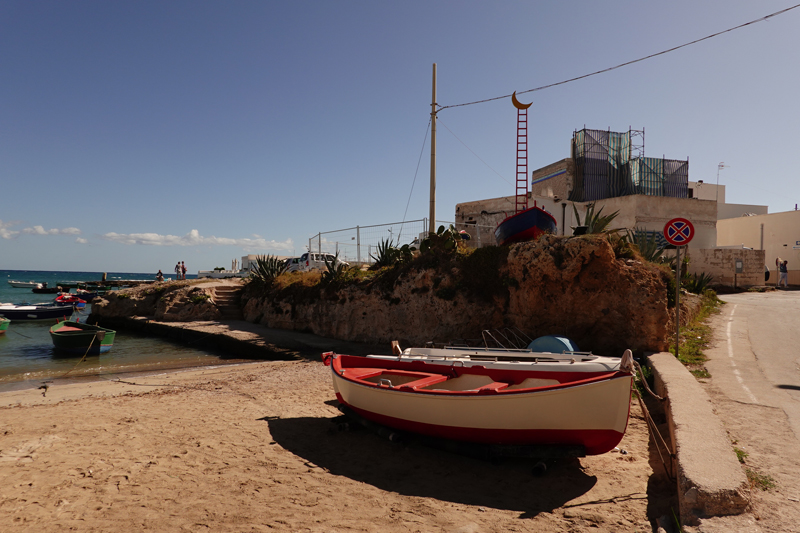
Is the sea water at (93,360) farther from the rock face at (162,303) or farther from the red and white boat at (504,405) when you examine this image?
the red and white boat at (504,405)

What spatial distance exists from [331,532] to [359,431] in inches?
104

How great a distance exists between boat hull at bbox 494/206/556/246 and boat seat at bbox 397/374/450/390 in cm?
677

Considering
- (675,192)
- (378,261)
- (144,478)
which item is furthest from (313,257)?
(675,192)

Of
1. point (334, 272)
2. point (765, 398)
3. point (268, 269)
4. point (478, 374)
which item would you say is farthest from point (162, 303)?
point (765, 398)

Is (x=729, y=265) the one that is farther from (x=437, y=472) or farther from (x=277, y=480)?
(x=277, y=480)

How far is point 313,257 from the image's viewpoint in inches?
806

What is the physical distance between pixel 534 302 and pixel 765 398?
535 centimetres

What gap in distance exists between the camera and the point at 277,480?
460 cm

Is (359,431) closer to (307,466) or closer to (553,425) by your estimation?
(307,466)

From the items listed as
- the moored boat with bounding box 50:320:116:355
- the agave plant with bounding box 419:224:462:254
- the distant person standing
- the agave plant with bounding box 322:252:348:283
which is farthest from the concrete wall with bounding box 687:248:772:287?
the moored boat with bounding box 50:320:116:355

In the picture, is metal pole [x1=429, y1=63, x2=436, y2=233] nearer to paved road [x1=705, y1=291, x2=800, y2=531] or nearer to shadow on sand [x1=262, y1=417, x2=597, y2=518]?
paved road [x1=705, y1=291, x2=800, y2=531]

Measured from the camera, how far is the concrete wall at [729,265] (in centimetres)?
2270

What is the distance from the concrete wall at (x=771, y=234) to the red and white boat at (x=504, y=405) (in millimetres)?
30591

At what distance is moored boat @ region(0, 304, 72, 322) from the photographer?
78.3ft
